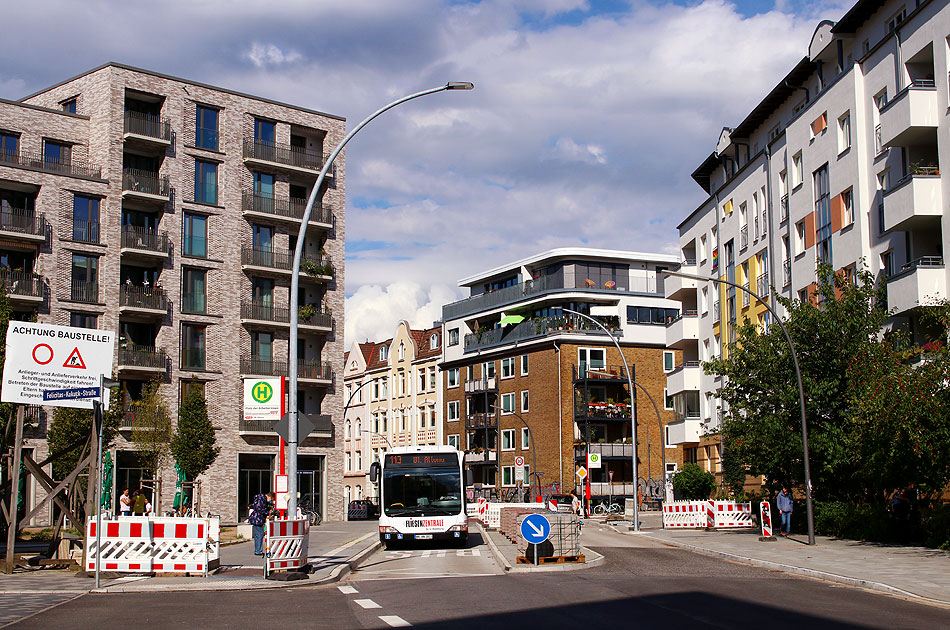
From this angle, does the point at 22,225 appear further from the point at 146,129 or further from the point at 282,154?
the point at 282,154

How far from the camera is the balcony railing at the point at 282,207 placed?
61344 mm

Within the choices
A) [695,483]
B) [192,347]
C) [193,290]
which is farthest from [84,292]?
[695,483]

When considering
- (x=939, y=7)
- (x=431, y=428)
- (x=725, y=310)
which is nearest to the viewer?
(x=939, y=7)

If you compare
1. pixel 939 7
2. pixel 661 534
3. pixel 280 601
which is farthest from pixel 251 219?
pixel 280 601

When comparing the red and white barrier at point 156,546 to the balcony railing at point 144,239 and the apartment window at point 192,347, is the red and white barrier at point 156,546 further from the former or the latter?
the balcony railing at point 144,239

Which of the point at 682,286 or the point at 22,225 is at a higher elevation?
the point at 22,225

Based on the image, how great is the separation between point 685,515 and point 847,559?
705 inches

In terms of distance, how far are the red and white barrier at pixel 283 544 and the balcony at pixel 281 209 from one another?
141 feet

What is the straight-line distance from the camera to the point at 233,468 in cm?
5850

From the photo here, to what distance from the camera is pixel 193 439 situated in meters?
50.7

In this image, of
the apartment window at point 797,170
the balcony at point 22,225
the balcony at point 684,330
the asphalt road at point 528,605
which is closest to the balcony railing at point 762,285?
the apartment window at point 797,170

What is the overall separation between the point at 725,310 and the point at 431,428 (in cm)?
4799

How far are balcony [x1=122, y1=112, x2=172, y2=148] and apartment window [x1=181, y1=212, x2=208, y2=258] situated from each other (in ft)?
13.8

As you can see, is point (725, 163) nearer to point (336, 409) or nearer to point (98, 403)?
point (336, 409)
